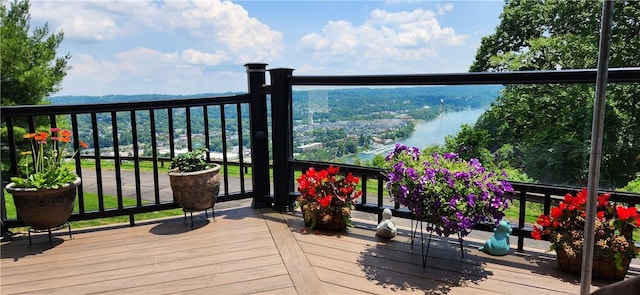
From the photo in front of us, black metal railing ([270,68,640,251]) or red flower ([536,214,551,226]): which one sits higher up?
black metal railing ([270,68,640,251])

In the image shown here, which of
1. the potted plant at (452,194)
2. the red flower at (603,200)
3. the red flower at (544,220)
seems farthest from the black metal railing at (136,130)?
the red flower at (603,200)

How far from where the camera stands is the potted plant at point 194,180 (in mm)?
2682

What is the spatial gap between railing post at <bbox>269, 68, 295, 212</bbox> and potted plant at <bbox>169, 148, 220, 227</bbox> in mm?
482

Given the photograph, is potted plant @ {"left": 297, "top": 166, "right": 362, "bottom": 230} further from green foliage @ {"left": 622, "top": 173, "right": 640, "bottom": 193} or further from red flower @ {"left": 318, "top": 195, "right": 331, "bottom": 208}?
green foliage @ {"left": 622, "top": 173, "right": 640, "bottom": 193}

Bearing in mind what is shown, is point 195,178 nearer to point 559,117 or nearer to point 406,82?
point 406,82

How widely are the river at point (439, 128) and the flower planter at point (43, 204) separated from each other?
1992 mm

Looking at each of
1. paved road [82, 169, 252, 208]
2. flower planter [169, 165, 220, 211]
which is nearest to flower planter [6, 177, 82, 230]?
flower planter [169, 165, 220, 211]

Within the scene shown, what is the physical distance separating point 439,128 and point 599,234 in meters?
0.97

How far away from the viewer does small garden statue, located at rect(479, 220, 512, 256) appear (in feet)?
7.31

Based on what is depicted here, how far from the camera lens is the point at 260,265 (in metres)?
2.17

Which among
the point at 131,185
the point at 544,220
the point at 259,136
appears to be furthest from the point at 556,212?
the point at 131,185

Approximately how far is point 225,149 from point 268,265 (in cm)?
129

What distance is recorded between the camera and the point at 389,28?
9.39 m

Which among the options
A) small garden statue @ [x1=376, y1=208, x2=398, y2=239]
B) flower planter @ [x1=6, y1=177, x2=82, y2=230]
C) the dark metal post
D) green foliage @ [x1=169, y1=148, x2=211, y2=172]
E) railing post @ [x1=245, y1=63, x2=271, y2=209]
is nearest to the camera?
the dark metal post
